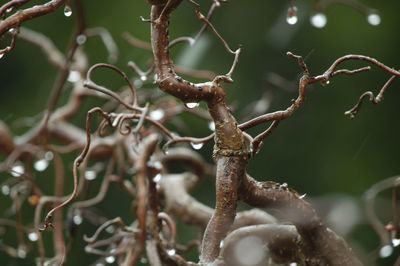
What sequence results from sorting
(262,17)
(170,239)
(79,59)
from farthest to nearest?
1. (262,17)
2. (79,59)
3. (170,239)

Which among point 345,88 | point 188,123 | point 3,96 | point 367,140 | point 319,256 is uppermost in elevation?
point 319,256

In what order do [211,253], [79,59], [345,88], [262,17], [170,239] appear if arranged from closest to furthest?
[211,253], [170,239], [79,59], [345,88], [262,17]

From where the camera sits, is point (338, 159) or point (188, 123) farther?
point (188, 123)

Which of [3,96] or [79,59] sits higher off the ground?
[79,59]

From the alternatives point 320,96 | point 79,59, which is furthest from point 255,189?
point 320,96

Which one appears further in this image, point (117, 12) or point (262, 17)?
point (117, 12)

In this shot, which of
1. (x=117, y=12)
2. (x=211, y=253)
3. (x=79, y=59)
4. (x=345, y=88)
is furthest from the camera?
(x=117, y=12)

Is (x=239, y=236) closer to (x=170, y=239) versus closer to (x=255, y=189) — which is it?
(x=255, y=189)

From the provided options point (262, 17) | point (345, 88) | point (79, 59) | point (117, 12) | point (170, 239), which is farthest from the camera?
point (117, 12)

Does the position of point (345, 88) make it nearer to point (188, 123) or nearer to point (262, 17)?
point (262, 17)

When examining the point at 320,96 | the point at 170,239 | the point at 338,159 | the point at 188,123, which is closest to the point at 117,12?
the point at 188,123
